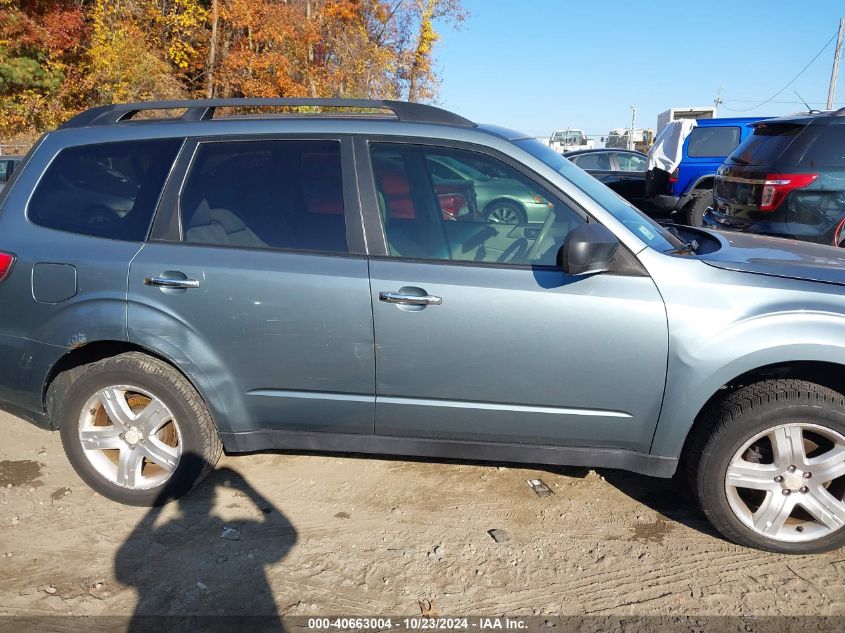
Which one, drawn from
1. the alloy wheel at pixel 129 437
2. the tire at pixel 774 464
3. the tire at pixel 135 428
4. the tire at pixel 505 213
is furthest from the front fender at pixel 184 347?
the tire at pixel 774 464

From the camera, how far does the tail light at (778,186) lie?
5.81 meters

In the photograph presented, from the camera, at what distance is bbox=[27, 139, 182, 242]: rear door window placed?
3.26 metres

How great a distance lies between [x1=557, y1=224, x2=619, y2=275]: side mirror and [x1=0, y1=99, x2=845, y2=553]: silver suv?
1 centimetres

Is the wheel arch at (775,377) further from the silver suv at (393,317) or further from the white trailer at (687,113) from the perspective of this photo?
the white trailer at (687,113)

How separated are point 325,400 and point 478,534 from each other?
961 millimetres

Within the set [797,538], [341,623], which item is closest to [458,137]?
[341,623]

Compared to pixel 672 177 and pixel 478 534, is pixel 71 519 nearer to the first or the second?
pixel 478 534

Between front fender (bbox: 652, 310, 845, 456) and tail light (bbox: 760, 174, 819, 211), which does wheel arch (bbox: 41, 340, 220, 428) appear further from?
tail light (bbox: 760, 174, 819, 211)

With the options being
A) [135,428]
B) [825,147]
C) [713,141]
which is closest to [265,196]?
[135,428]

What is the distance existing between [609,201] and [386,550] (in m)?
1.96

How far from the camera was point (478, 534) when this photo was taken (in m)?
3.16

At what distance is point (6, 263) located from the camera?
327 cm

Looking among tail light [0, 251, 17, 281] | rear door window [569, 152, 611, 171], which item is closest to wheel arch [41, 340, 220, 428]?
tail light [0, 251, 17, 281]

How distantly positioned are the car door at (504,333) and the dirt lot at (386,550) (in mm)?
487
